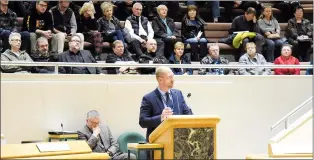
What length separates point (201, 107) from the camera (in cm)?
905

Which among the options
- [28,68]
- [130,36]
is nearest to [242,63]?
[130,36]

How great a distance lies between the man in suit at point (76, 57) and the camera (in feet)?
28.9

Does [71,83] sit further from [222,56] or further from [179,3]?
[179,3]

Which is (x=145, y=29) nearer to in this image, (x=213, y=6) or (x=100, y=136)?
(x=213, y=6)

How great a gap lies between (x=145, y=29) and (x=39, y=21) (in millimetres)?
1612

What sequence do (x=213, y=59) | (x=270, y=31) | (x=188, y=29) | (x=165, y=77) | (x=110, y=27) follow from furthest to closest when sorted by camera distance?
(x=270, y=31), (x=188, y=29), (x=110, y=27), (x=213, y=59), (x=165, y=77)

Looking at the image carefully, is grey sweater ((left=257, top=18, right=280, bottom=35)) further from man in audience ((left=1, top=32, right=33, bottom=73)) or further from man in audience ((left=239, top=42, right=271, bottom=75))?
man in audience ((left=1, top=32, right=33, bottom=73))

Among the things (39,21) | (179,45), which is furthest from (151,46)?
(39,21)

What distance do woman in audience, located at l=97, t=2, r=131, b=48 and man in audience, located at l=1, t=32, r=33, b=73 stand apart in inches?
60.0

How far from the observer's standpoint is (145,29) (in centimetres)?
1010

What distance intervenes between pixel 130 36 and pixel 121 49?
25.4 inches

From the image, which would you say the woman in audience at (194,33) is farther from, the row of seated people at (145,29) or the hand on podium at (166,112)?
the hand on podium at (166,112)

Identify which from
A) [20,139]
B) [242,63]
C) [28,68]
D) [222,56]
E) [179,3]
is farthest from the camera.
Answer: [179,3]

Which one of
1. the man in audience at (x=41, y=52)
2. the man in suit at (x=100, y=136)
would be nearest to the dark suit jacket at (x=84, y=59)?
the man in audience at (x=41, y=52)
